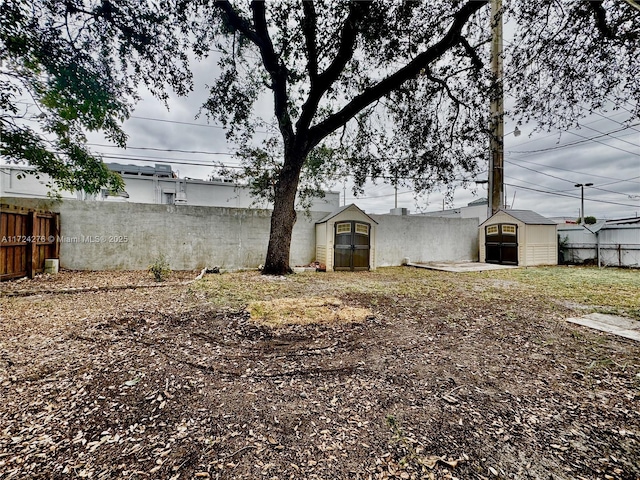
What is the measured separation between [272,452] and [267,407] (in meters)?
0.39

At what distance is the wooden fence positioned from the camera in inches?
205

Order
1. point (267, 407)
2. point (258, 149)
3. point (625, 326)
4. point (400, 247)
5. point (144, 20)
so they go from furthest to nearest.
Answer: point (400, 247) < point (258, 149) < point (144, 20) < point (625, 326) < point (267, 407)

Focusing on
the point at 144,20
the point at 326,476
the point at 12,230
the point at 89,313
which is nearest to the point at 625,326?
the point at 326,476

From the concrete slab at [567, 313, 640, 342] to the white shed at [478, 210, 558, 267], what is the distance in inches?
313

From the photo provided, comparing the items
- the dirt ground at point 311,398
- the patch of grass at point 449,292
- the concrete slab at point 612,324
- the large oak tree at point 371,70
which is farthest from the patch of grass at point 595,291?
the large oak tree at point 371,70

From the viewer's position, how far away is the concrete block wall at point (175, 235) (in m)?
7.29

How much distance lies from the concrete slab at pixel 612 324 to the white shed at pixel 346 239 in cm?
617

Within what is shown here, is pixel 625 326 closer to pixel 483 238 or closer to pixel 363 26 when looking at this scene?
pixel 363 26

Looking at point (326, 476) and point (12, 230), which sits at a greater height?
point (12, 230)

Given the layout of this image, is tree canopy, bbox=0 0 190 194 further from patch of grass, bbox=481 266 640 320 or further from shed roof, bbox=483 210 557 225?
shed roof, bbox=483 210 557 225

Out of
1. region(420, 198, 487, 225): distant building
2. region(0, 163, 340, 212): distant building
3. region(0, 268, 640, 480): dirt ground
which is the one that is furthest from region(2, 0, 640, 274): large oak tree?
region(420, 198, 487, 225): distant building

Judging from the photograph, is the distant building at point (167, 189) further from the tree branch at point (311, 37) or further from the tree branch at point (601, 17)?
the tree branch at point (601, 17)

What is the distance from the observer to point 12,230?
17.7 ft

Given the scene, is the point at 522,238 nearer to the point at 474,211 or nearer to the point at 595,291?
the point at 595,291
